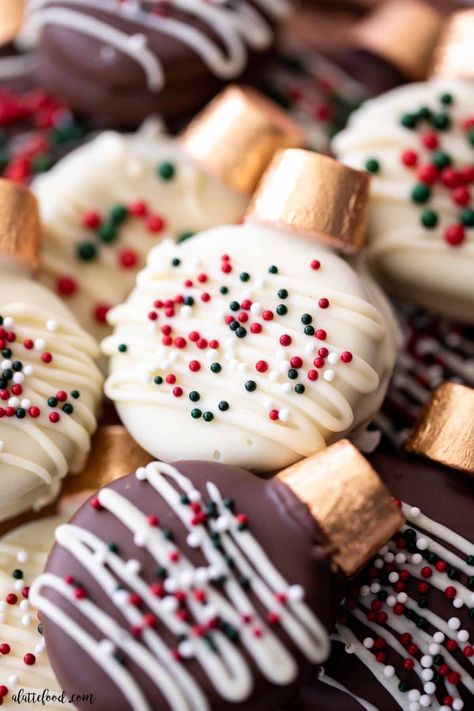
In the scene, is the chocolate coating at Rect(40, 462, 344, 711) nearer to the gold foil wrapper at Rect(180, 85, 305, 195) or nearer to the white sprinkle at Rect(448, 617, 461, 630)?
the white sprinkle at Rect(448, 617, 461, 630)

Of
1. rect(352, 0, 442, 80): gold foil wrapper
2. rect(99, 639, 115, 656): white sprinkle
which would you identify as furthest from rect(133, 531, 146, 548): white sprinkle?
rect(352, 0, 442, 80): gold foil wrapper

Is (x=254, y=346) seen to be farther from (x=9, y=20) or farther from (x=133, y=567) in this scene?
(x=9, y=20)

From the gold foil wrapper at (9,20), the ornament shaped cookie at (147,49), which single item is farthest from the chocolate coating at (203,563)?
the gold foil wrapper at (9,20)

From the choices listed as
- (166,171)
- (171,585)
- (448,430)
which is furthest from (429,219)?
(171,585)

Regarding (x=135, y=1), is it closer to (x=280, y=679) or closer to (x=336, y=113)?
(x=336, y=113)

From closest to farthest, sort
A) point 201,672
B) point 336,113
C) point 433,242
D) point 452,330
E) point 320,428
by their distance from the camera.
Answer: point 201,672, point 320,428, point 433,242, point 452,330, point 336,113

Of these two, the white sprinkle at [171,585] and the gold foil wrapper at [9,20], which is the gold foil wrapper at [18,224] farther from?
the gold foil wrapper at [9,20]

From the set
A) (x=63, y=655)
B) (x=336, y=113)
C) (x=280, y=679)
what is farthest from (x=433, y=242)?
(x=63, y=655)
